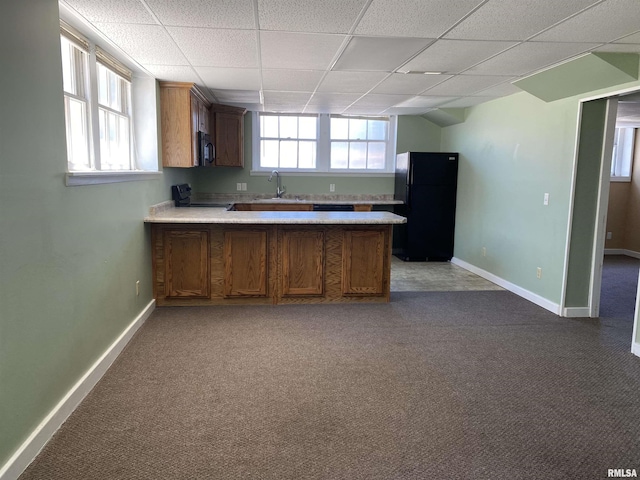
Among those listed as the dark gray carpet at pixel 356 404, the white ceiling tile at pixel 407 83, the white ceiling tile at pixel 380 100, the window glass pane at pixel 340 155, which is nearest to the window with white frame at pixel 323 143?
the window glass pane at pixel 340 155

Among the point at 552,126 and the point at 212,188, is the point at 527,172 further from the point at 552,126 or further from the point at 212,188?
the point at 212,188

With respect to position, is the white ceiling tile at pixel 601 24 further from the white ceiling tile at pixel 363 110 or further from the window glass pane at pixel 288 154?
the window glass pane at pixel 288 154

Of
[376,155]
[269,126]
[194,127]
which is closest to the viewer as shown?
[194,127]

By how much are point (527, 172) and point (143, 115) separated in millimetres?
3959

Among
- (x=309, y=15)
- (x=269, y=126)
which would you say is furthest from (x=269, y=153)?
(x=309, y=15)

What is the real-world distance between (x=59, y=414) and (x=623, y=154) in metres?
8.59

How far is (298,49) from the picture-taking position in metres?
3.27

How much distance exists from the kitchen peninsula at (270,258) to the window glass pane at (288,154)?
9.17 ft

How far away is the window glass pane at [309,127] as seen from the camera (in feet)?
23.2

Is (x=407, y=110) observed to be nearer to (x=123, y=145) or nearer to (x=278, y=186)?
(x=278, y=186)

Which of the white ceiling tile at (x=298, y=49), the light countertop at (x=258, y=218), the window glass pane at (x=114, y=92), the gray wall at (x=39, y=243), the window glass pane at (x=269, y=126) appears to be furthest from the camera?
the window glass pane at (x=269, y=126)

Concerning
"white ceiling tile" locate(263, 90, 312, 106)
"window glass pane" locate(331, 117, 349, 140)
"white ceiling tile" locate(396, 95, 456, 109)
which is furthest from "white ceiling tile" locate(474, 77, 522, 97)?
"window glass pane" locate(331, 117, 349, 140)

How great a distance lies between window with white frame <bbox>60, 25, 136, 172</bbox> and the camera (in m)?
2.78

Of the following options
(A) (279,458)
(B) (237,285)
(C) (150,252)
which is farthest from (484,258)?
(A) (279,458)
